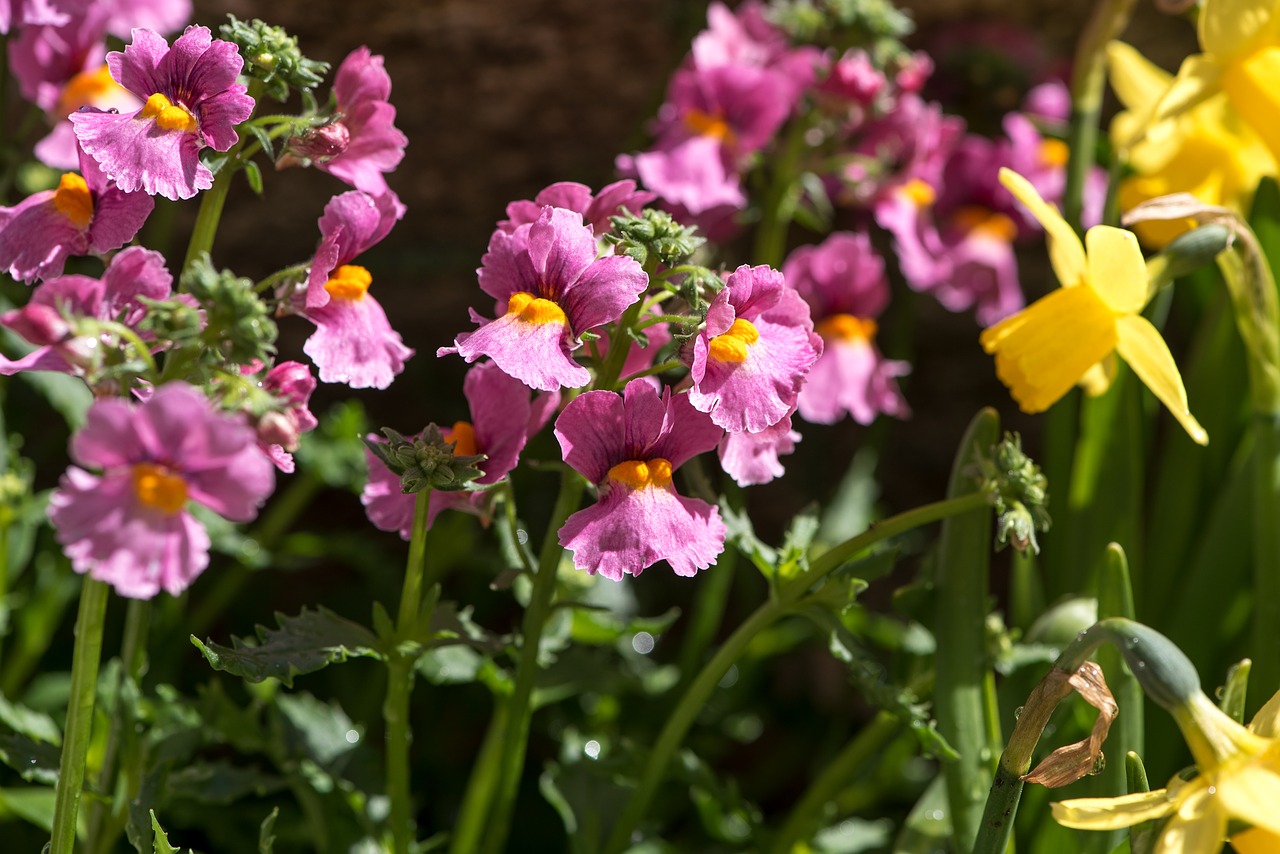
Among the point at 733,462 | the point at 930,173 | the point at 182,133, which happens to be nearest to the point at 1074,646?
the point at 733,462

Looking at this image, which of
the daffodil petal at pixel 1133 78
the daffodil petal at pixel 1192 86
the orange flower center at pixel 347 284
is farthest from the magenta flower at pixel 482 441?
the daffodil petal at pixel 1133 78

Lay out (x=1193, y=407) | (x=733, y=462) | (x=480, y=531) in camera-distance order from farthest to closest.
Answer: (x=480, y=531) < (x=1193, y=407) < (x=733, y=462)

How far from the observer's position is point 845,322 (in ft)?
4.76

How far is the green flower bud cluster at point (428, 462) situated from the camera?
0.84m

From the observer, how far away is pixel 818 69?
1396 millimetres

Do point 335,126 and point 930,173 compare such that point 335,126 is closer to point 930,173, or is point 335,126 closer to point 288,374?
point 288,374

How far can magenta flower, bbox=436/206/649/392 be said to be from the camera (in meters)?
0.81

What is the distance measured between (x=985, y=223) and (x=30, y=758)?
1.30 metres

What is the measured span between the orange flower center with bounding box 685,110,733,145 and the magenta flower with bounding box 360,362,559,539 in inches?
21.0

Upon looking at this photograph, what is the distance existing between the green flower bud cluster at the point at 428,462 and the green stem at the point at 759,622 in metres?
0.29

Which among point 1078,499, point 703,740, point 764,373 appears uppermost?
point 764,373

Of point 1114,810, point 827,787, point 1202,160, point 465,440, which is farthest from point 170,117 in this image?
point 1202,160

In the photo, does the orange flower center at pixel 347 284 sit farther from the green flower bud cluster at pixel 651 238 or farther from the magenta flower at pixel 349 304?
the green flower bud cluster at pixel 651 238

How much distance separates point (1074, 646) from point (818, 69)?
797mm
